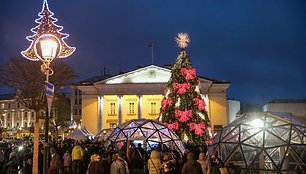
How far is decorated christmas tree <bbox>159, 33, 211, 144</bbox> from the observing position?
28562 mm

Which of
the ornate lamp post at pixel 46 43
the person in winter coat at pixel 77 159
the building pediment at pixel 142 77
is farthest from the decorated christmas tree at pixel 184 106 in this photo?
the building pediment at pixel 142 77

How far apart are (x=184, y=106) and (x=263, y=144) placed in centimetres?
1627

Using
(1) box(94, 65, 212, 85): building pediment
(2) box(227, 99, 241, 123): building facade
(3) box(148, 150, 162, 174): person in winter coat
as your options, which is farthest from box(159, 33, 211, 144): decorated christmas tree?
(2) box(227, 99, 241, 123): building facade

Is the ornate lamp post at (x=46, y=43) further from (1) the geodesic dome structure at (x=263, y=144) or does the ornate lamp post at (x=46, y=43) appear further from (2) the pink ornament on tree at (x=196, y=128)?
(2) the pink ornament on tree at (x=196, y=128)

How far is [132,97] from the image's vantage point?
202 feet

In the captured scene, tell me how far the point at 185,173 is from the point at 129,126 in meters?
12.0

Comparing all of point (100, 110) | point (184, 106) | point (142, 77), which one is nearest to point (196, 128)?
point (184, 106)

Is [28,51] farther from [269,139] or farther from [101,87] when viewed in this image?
[101,87]

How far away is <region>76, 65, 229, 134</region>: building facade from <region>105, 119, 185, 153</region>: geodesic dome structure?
3714cm

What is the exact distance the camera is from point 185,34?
100 ft

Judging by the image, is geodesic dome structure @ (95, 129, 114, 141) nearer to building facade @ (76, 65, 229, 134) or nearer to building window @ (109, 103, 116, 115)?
building facade @ (76, 65, 229, 134)

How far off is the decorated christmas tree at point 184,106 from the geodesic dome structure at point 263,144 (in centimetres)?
1335

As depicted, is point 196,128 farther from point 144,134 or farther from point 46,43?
Result: point 46,43

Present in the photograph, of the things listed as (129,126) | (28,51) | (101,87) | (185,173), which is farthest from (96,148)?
(101,87)
